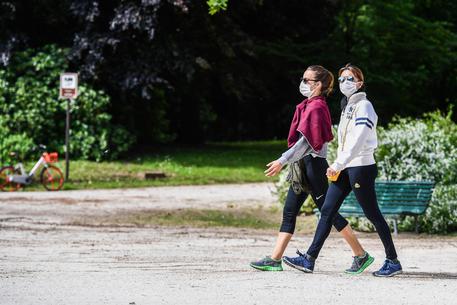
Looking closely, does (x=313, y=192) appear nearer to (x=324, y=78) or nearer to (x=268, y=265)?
(x=268, y=265)

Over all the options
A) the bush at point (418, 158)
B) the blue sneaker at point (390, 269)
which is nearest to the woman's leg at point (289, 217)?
the blue sneaker at point (390, 269)

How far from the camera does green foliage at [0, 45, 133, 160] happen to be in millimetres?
25875

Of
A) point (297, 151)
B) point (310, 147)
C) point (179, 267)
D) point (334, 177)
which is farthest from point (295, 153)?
point (179, 267)

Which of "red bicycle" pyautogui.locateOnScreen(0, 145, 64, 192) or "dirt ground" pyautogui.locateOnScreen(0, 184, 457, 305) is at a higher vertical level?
"dirt ground" pyautogui.locateOnScreen(0, 184, 457, 305)

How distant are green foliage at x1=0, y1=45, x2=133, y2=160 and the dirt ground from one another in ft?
32.5

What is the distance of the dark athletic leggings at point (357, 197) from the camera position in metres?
8.43

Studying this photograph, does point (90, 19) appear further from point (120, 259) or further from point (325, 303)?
point (325, 303)

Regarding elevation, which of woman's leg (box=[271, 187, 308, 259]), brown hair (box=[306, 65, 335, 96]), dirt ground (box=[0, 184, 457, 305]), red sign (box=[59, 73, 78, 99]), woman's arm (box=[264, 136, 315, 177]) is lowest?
dirt ground (box=[0, 184, 457, 305])

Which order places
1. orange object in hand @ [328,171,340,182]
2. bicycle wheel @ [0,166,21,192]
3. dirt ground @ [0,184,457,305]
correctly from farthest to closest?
bicycle wheel @ [0,166,21,192], orange object in hand @ [328,171,340,182], dirt ground @ [0,184,457,305]

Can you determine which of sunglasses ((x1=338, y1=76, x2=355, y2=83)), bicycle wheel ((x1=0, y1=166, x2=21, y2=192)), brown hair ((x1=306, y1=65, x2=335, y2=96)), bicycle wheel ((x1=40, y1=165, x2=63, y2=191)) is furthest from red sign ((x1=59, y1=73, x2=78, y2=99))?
sunglasses ((x1=338, y1=76, x2=355, y2=83))

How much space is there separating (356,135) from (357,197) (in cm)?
55

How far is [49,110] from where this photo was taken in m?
26.0

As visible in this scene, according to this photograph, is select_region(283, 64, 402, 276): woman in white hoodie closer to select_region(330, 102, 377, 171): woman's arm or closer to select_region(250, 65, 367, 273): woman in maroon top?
select_region(330, 102, 377, 171): woman's arm

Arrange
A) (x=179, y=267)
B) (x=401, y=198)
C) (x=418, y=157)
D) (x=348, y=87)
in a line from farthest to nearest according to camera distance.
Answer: (x=418, y=157) < (x=401, y=198) < (x=179, y=267) < (x=348, y=87)
